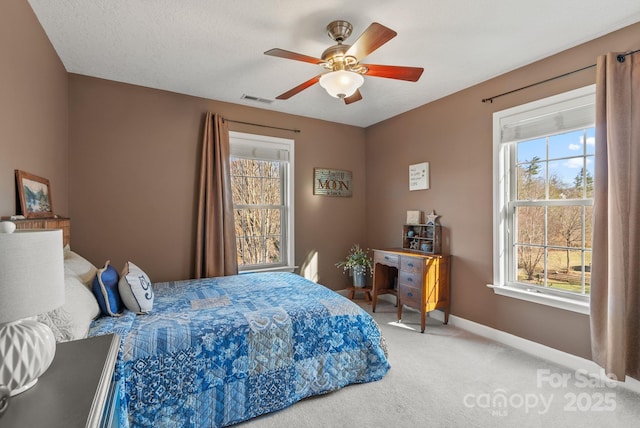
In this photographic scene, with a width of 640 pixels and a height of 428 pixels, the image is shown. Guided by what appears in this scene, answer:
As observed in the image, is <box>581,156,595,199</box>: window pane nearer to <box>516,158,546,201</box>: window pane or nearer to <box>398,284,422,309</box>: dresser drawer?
<box>516,158,546,201</box>: window pane

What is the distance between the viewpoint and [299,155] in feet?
14.0

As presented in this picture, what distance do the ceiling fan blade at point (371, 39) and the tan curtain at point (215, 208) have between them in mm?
2052

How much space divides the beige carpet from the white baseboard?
0.07 meters

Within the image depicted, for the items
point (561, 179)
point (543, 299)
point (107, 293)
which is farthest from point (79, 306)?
point (561, 179)

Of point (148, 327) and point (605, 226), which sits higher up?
point (605, 226)

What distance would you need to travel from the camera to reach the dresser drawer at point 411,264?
3306 millimetres

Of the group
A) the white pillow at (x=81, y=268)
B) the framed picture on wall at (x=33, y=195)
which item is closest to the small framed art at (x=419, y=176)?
the white pillow at (x=81, y=268)

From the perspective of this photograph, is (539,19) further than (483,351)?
No

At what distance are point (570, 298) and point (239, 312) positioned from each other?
2.71 metres

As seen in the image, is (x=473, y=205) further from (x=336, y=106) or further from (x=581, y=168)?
(x=336, y=106)

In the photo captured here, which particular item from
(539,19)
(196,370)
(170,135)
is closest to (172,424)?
(196,370)

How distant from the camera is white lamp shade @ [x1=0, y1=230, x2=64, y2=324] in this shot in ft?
2.62

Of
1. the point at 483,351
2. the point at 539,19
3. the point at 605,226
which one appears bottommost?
the point at 483,351

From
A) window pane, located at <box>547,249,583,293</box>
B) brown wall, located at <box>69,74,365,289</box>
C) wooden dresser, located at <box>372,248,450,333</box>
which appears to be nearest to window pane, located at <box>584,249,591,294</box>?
window pane, located at <box>547,249,583,293</box>
